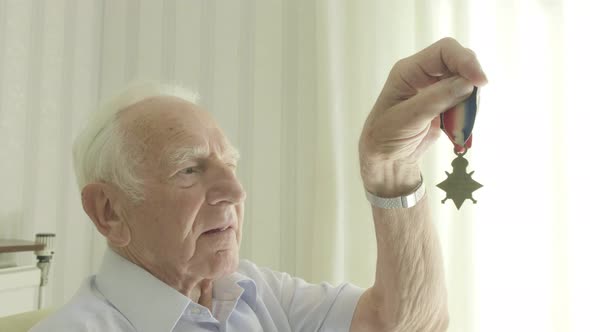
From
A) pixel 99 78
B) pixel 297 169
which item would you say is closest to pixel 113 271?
pixel 297 169

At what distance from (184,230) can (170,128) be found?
19 centimetres

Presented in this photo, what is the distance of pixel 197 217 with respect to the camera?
1.06m

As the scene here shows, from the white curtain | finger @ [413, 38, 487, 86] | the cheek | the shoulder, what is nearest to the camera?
finger @ [413, 38, 487, 86]

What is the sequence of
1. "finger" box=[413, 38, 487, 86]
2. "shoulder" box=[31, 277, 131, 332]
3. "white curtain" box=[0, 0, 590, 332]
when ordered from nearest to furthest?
"finger" box=[413, 38, 487, 86] → "shoulder" box=[31, 277, 131, 332] → "white curtain" box=[0, 0, 590, 332]

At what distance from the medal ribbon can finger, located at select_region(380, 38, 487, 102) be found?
35mm

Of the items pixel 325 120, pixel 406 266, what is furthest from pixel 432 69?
pixel 325 120

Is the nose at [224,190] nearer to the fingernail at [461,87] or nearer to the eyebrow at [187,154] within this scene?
the eyebrow at [187,154]

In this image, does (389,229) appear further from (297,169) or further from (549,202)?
(297,169)

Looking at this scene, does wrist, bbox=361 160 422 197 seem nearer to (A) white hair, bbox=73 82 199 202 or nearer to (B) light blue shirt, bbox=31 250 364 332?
(B) light blue shirt, bbox=31 250 364 332

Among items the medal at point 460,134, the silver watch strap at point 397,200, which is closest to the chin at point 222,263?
the silver watch strap at point 397,200

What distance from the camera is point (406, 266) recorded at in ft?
3.42

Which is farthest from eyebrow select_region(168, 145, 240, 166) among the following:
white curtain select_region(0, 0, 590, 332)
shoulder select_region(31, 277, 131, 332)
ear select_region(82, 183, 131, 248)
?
white curtain select_region(0, 0, 590, 332)

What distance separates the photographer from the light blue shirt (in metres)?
0.99

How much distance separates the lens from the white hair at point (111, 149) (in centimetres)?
106
